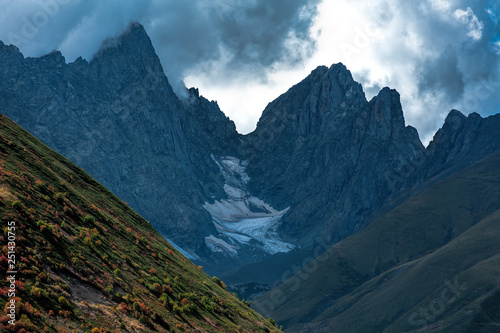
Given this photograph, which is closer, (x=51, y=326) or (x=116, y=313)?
(x=51, y=326)

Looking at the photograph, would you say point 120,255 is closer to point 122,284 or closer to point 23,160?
point 122,284

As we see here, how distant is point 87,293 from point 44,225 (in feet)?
18.2

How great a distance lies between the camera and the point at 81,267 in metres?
34.8

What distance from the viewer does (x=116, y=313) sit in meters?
32.4

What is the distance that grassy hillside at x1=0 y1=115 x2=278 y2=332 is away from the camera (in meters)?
28.7

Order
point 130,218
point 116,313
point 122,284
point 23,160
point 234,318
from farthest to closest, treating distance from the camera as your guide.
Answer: point 130,218, point 234,318, point 23,160, point 122,284, point 116,313

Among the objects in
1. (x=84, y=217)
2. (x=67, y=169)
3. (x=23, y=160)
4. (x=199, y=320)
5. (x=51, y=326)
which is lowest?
(x=51, y=326)

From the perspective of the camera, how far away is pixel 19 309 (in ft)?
83.7

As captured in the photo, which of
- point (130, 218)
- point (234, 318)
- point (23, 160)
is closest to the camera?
point (23, 160)

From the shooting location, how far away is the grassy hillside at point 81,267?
28.7 metres

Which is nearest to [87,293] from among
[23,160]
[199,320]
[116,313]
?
[116,313]

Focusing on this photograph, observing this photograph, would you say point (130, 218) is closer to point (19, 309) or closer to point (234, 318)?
point (234, 318)

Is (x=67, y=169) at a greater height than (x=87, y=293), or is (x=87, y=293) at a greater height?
(x=67, y=169)

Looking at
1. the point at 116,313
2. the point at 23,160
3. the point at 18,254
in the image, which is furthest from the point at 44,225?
the point at 23,160
